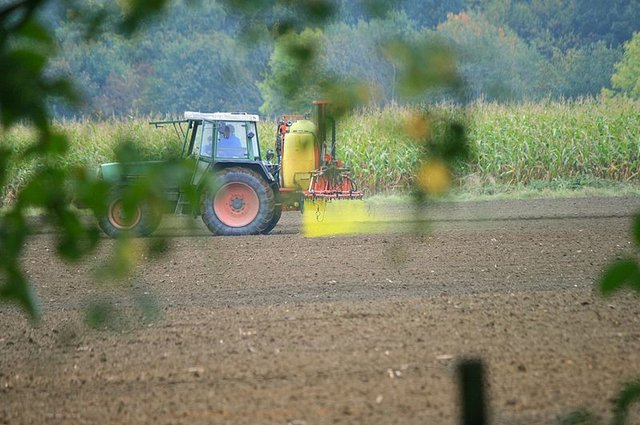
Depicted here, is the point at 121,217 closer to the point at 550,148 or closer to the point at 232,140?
the point at 232,140

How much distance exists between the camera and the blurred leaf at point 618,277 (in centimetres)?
204

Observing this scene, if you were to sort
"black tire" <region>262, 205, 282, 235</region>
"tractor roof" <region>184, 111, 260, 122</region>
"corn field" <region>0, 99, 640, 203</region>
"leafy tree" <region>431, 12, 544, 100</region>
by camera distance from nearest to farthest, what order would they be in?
"leafy tree" <region>431, 12, 544, 100</region>
"tractor roof" <region>184, 111, 260, 122</region>
"black tire" <region>262, 205, 282, 235</region>
"corn field" <region>0, 99, 640, 203</region>

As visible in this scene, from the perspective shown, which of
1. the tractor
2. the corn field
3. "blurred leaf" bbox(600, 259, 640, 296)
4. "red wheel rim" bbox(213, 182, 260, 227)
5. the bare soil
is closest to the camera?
"blurred leaf" bbox(600, 259, 640, 296)

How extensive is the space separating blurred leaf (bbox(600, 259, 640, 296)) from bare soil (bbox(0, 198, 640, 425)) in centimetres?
7

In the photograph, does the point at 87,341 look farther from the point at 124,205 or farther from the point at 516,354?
the point at 124,205

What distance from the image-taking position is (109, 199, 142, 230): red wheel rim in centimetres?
198

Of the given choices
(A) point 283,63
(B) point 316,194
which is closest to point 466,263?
(B) point 316,194

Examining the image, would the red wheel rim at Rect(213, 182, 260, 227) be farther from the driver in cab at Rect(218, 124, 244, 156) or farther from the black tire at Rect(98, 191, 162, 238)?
the black tire at Rect(98, 191, 162, 238)

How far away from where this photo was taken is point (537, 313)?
7.35m

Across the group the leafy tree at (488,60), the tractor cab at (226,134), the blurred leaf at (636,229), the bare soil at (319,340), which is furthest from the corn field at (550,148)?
the blurred leaf at (636,229)

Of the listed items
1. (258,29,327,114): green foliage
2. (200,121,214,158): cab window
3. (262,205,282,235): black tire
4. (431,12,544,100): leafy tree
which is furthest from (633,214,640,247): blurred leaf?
(262,205,282,235): black tire

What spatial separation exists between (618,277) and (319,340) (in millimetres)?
4468

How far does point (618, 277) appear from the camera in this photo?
6.72 feet

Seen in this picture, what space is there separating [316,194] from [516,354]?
338 inches
